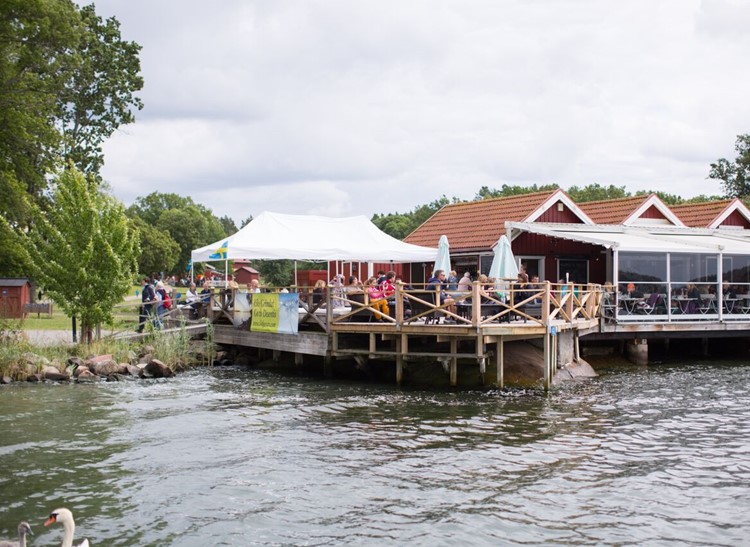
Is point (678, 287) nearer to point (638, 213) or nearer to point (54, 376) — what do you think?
point (638, 213)

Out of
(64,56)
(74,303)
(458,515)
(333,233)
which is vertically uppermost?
(64,56)

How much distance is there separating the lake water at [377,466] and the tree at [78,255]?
4.44 m

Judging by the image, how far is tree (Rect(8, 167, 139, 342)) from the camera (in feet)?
72.8

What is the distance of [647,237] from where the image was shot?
28.7m

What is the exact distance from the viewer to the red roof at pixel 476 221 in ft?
99.8

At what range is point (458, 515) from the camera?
9.29 meters

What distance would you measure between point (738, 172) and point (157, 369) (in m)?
50.8

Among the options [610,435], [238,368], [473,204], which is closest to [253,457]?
[610,435]

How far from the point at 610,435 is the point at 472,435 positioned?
7.62 ft

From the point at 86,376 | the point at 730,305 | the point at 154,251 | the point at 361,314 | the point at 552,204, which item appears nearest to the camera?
the point at 361,314

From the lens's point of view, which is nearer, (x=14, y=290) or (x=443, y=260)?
(x=443, y=260)

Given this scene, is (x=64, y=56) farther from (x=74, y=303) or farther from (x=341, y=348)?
(x=341, y=348)

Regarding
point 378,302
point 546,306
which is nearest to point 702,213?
point 546,306

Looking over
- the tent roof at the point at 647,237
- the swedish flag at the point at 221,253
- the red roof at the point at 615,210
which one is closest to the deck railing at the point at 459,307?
the swedish flag at the point at 221,253
